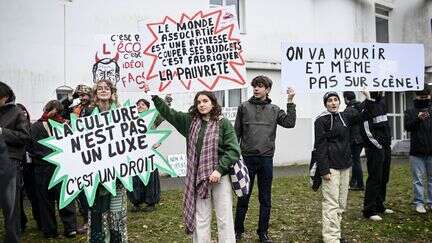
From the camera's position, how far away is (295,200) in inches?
369

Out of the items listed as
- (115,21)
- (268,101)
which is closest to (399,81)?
(268,101)

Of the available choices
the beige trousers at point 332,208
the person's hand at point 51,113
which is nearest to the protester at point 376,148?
the beige trousers at point 332,208

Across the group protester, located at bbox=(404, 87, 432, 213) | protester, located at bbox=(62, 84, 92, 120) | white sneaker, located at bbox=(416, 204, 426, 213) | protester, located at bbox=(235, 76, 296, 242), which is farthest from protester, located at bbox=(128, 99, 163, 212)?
white sneaker, located at bbox=(416, 204, 426, 213)

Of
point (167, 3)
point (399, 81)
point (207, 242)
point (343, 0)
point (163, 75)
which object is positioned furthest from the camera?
point (343, 0)

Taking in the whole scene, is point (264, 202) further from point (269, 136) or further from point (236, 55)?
point (236, 55)

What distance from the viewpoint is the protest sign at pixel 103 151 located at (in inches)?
190

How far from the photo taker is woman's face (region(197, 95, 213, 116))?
194 inches

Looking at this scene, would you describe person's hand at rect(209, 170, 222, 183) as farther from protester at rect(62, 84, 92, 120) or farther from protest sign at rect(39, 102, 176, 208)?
protester at rect(62, 84, 92, 120)

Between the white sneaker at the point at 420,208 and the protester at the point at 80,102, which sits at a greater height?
the protester at the point at 80,102

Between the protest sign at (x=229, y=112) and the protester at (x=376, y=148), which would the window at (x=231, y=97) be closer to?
the protest sign at (x=229, y=112)

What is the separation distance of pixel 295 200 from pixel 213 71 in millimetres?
4701

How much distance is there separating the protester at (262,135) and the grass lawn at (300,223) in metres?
0.62

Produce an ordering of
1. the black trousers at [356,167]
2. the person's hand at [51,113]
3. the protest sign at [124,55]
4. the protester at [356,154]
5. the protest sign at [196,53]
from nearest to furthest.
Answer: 1. the protest sign at [196,53]
2. the person's hand at [51,113]
3. the protest sign at [124,55]
4. the protester at [356,154]
5. the black trousers at [356,167]

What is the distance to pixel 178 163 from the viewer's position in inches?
512
